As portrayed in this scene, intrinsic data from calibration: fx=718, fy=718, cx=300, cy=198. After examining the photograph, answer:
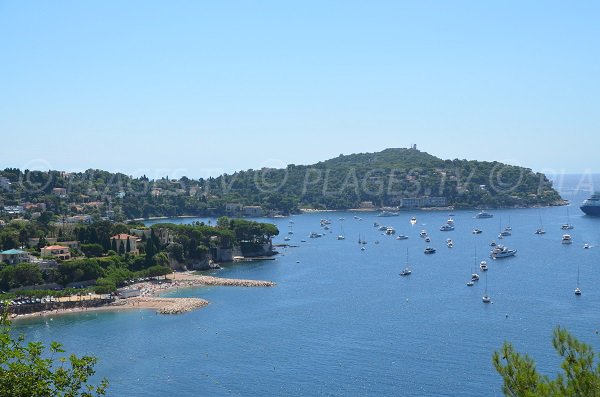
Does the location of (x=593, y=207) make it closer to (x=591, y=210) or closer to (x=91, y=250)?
(x=591, y=210)

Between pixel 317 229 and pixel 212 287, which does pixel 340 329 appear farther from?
pixel 317 229

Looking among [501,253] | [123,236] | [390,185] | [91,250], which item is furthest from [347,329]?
[390,185]

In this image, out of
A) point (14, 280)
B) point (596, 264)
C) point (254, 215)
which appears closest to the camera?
point (14, 280)

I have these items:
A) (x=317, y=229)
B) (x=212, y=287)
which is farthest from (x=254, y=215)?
(x=212, y=287)

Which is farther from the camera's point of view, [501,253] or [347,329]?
[501,253]

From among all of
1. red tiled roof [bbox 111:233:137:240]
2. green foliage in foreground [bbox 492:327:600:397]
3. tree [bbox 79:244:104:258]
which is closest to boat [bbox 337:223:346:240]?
red tiled roof [bbox 111:233:137:240]

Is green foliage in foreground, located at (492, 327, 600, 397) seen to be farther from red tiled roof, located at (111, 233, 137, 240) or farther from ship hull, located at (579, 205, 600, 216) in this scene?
ship hull, located at (579, 205, 600, 216)

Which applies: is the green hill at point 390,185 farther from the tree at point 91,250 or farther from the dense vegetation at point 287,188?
the tree at point 91,250
